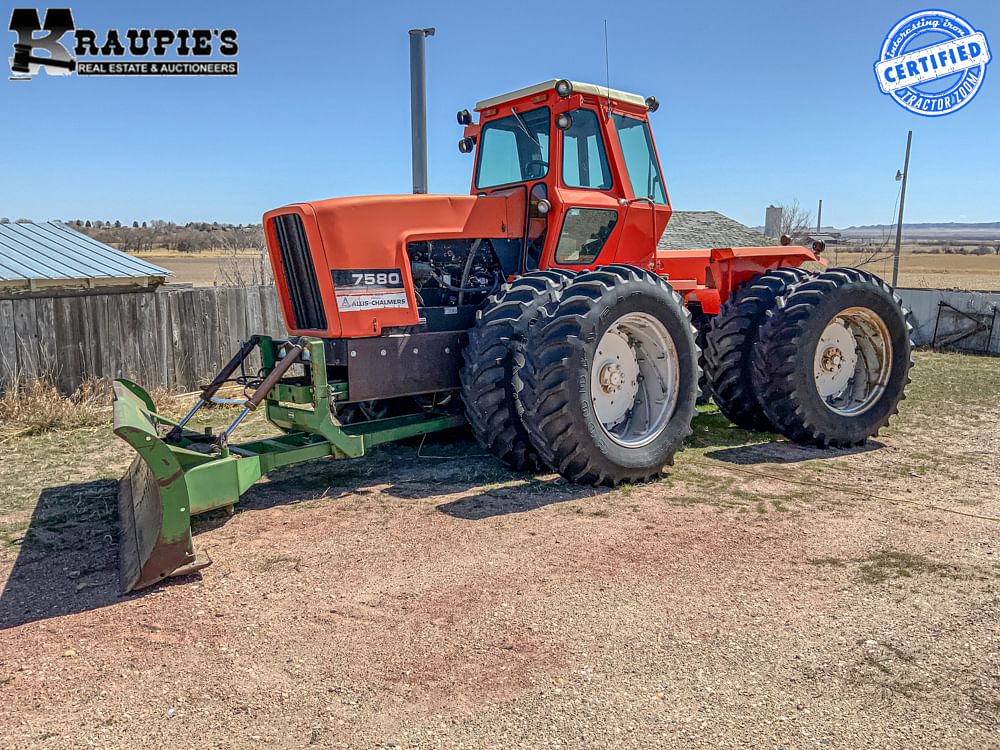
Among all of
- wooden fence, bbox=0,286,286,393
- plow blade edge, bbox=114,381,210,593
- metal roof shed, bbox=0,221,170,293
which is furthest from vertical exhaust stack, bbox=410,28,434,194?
plow blade edge, bbox=114,381,210,593

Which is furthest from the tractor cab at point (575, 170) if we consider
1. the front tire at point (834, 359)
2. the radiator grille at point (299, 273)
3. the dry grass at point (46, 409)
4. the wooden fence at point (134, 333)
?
the wooden fence at point (134, 333)

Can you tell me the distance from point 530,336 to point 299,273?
1.84 metres

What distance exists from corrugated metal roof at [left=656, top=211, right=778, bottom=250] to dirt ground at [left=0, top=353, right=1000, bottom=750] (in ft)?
52.9

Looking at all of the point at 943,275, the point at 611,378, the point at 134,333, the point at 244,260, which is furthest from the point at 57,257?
the point at 943,275

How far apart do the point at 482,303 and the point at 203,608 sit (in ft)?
11.4

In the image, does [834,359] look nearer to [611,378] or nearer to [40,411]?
[611,378]

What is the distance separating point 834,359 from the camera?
771 cm

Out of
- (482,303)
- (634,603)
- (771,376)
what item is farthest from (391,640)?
(771,376)

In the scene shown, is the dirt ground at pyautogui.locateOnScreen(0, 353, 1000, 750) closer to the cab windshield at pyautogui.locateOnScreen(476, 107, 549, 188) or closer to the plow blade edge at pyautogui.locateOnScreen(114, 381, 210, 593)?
the plow blade edge at pyautogui.locateOnScreen(114, 381, 210, 593)

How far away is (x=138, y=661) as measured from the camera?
362cm

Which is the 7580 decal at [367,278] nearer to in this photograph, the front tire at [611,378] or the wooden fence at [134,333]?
the front tire at [611,378]

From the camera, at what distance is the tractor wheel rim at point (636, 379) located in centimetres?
636

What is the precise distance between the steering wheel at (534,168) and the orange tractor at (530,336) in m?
0.01

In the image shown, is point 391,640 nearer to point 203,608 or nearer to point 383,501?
point 203,608
